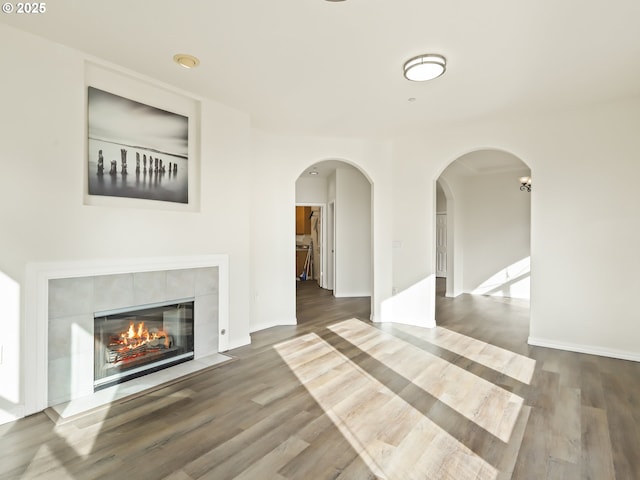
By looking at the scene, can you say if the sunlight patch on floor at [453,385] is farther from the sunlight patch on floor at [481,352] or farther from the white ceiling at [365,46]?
the white ceiling at [365,46]

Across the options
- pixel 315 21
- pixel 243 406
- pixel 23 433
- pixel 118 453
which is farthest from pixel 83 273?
pixel 315 21

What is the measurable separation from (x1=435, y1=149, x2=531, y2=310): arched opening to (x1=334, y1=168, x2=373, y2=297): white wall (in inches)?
69.2

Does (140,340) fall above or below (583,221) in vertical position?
below

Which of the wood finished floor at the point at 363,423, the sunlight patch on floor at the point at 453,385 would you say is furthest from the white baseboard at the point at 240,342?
the sunlight patch on floor at the point at 453,385

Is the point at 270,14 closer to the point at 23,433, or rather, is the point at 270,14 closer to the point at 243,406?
the point at 243,406

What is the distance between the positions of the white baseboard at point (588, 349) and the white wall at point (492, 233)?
3.76m

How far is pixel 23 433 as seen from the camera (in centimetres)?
233

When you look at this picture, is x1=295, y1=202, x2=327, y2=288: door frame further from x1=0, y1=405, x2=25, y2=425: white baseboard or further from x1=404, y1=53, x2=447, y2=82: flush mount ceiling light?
x1=0, y1=405, x2=25, y2=425: white baseboard

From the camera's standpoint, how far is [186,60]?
9.82 feet

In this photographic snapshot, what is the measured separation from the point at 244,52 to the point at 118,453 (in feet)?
9.75

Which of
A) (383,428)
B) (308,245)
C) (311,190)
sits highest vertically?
(311,190)

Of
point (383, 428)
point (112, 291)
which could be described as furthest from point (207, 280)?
point (383, 428)

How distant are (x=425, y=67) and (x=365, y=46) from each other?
0.57 metres

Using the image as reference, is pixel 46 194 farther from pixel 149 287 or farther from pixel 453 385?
pixel 453 385
